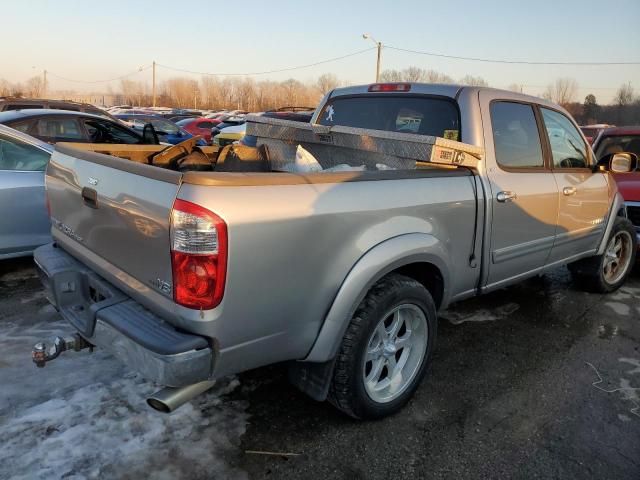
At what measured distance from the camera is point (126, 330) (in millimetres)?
2322

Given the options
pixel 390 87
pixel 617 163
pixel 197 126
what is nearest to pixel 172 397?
pixel 390 87

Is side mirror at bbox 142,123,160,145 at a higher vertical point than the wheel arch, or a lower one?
higher

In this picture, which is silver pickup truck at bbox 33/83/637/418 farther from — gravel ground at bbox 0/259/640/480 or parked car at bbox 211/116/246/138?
parked car at bbox 211/116/246/138

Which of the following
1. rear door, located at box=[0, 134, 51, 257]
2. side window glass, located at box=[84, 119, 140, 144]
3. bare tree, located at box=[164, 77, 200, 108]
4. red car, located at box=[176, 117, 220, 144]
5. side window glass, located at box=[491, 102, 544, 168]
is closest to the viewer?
side window glass, located at box=[491, 102, 544, 168]

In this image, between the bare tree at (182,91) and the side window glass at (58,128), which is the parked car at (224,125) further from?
the bare tree at (182,91)

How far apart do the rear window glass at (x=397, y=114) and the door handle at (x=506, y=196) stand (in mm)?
483

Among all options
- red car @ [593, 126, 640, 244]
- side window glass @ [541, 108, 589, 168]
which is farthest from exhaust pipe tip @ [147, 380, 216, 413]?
red car @ [593, 126, 640, 244]

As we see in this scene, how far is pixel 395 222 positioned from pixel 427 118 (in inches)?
54.5

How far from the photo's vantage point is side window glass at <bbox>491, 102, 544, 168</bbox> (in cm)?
375

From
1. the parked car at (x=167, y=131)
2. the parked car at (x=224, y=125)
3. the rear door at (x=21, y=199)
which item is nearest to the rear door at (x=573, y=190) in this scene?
the rear door at (x=21, y=199)

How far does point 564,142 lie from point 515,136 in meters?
0.82

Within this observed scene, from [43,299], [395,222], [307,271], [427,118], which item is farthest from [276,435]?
[43,299]

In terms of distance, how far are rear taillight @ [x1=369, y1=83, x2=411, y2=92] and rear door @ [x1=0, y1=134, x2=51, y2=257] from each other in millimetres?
3231

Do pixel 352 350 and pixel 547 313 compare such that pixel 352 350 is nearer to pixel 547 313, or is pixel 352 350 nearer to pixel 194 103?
pixel 547 313
